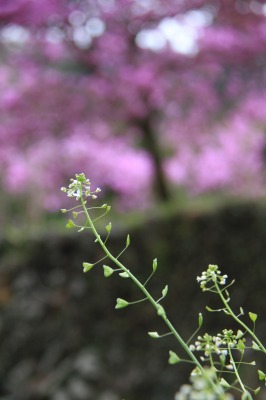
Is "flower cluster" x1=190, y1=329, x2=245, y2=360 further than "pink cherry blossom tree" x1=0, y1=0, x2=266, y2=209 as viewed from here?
No

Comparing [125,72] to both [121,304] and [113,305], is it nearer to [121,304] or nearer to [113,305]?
[113,305]

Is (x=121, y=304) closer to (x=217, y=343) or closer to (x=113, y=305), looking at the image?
(x=217, y=343)

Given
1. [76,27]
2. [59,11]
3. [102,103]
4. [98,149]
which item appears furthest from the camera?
[98,149]

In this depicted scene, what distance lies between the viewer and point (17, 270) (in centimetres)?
393

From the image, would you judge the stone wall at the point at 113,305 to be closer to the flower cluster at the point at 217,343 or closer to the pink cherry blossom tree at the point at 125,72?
the pink cherry blossom tree at the point at 125,72

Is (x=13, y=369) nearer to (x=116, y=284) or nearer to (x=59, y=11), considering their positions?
(x=116, y=284)

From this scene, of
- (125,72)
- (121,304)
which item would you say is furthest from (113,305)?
(121,304)

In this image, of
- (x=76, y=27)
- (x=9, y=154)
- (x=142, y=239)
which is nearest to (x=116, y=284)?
(x=142, y=239)

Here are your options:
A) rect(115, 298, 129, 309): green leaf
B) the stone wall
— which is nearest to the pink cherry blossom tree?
the stone wall

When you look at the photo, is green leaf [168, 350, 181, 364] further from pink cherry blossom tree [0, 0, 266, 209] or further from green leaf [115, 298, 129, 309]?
pink cherry blossom tree [0, 0, 266, 209]

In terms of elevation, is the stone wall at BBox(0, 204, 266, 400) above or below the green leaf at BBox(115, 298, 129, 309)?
below

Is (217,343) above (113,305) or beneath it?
above

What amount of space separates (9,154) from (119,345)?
1.39 meters

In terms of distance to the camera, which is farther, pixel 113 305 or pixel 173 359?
pixel 113 305
